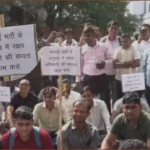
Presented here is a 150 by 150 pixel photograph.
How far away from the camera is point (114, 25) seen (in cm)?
850

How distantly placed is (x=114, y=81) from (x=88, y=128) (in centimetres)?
266

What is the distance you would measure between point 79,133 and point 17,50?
1102 mm

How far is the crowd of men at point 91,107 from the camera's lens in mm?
5414

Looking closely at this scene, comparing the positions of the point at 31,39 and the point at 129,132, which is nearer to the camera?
the point at 129,132

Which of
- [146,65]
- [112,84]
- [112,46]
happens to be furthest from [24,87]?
[146,65]

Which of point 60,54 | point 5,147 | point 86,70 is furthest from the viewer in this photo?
point 86,70

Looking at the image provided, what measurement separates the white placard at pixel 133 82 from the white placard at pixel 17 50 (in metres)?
1.38

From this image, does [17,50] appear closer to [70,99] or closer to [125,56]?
[70,99]

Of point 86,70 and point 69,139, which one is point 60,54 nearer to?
point 69,139

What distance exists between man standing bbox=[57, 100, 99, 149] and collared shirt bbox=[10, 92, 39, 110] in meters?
2.03

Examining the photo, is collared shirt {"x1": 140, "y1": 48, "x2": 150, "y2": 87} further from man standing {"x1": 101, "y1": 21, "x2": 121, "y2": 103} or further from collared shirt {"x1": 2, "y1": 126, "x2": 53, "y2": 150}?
collared shirt {"x1": 2, "y1": 126, "x2": 53, "y2": 150}

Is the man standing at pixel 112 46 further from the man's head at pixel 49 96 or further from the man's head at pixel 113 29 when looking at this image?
the man's head at pixel 49 96

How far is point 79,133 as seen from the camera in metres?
5.86

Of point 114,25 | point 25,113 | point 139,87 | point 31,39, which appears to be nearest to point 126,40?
point 114,25
